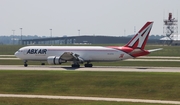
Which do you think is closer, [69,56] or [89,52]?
[69,56]

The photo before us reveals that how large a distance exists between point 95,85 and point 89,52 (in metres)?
21.1

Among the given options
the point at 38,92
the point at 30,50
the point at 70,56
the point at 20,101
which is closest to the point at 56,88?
the point at 38,92

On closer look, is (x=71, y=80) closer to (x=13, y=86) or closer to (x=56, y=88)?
(x=56, y=88)

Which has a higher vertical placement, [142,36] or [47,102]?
[142,36]

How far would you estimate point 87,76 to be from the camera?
41438 millimetres

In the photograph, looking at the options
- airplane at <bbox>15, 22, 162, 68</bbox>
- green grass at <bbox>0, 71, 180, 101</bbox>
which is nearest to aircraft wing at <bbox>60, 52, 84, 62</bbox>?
airplane at <bbox>15, 22, 162, 68</bbox>

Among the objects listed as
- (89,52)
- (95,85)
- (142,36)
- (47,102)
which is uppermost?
(142,36)

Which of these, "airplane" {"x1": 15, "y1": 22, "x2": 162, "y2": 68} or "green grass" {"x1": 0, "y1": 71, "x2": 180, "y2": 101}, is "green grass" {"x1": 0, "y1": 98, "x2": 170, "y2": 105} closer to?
"green grass" {"x1": 0, "y1": 71, "x2": 180, "y2": 101}

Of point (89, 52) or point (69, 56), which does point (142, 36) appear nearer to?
point (89, 52)

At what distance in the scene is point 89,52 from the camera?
58.9 m

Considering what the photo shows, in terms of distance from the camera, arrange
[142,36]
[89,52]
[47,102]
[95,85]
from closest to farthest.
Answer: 1. [47,102]
2. [95,85]
3. [142,36]
4. [89,52]

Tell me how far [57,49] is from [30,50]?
407 cm

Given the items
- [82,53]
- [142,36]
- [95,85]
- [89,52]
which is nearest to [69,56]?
[82,53]

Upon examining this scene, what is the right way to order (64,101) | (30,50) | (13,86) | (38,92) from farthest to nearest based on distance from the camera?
1. (30,50)
2. (13,86)
3. (38,92)
4. (64,101)
